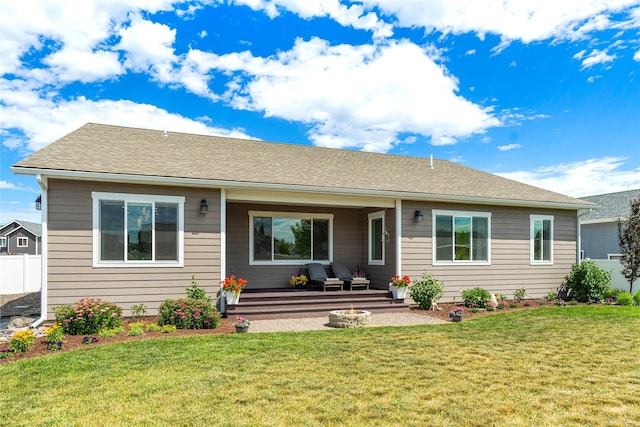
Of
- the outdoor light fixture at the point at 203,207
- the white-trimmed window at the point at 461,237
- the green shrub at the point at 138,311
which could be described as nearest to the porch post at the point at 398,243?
the white-trimmed window at the point at 461,237

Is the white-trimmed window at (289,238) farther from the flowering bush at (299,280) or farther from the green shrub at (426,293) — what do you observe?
the green shrub at (426,293)

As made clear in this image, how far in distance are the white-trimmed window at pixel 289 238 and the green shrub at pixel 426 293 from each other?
291 centimetres

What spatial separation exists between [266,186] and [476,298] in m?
6.21

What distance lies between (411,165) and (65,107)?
12230 mm

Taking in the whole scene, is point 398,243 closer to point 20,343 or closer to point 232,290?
point 232,290

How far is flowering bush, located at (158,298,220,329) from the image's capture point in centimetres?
781

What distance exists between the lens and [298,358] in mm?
5586

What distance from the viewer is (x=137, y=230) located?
8867mm

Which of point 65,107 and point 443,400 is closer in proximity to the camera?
point 443,400

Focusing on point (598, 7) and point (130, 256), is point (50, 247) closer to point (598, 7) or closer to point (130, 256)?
point (130, 256)

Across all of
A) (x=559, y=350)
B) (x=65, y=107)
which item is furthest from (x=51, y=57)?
(x=559, y=350)

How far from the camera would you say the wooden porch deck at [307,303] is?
933cm

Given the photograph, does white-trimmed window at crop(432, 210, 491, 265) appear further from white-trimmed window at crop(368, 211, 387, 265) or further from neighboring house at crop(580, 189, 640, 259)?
neighboring house at crop(580, 189, 640, 259)

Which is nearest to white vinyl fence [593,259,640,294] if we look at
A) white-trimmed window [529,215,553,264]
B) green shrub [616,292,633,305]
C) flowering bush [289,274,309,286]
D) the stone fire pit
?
green shrub [616,292,633,305]
